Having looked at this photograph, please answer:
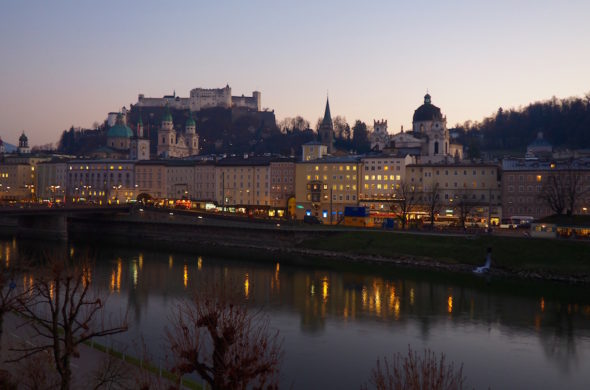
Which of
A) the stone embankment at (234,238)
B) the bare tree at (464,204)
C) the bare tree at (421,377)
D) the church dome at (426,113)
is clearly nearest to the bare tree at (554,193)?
the bare tree at (464,204)

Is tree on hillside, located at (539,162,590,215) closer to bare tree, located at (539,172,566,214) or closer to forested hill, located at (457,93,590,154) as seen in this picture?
bare tree, located at (539,172,566,214)

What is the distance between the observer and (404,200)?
210ft

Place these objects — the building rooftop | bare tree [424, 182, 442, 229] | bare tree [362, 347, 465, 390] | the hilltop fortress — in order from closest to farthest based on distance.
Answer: bare tree [362, 347, 465, 390]
bare tree [424, 182, 442, 229]
the building rooftop
the hilltop fortress

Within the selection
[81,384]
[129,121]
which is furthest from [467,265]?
[129,121]

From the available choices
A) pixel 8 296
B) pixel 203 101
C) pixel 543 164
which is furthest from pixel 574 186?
pixel 203 101

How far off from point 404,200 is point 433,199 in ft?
10.8

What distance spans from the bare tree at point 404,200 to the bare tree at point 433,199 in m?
1.36

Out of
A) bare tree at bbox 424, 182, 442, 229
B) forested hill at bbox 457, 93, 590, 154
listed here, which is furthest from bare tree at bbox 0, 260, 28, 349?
forested hill at bbox 457, 93, 590, 154

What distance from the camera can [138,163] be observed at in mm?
93312

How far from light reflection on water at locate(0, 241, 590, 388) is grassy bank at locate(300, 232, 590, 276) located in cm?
430

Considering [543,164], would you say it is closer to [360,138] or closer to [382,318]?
[382,318]

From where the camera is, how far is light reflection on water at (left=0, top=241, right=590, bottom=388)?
2142 cm

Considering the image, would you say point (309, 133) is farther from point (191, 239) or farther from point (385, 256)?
point (385, 256)

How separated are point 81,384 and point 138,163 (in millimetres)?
81059
